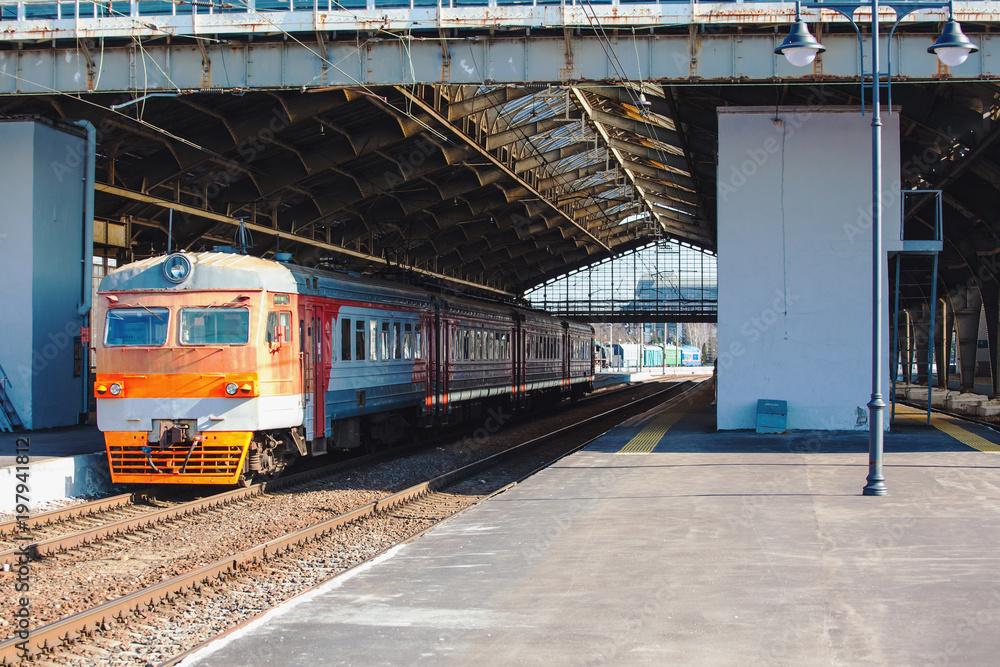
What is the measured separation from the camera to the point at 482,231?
38969 mm

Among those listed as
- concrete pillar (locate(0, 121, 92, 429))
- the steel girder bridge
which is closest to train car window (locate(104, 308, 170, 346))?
the steel girder bridge

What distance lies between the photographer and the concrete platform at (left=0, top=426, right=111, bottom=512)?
38.7 feet

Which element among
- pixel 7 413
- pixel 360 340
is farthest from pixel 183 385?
pixel 7 413

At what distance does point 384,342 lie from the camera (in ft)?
54.5

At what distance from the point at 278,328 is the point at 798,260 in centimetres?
932

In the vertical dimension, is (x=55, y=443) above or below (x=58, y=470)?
above

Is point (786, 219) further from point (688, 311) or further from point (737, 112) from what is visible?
point (688, 311)

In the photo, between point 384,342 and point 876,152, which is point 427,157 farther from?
point 876,152

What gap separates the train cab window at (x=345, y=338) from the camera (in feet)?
47.7

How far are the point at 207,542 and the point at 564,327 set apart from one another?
25520mm

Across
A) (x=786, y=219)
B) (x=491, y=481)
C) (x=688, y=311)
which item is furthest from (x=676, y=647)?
(x=688, y=311)

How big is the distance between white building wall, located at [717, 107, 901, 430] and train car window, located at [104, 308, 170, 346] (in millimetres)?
9447

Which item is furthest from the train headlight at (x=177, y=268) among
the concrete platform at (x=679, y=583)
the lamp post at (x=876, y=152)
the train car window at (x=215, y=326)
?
the lamp post at (x=876, y=152)

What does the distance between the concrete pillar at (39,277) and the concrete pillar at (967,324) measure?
27.9 m
